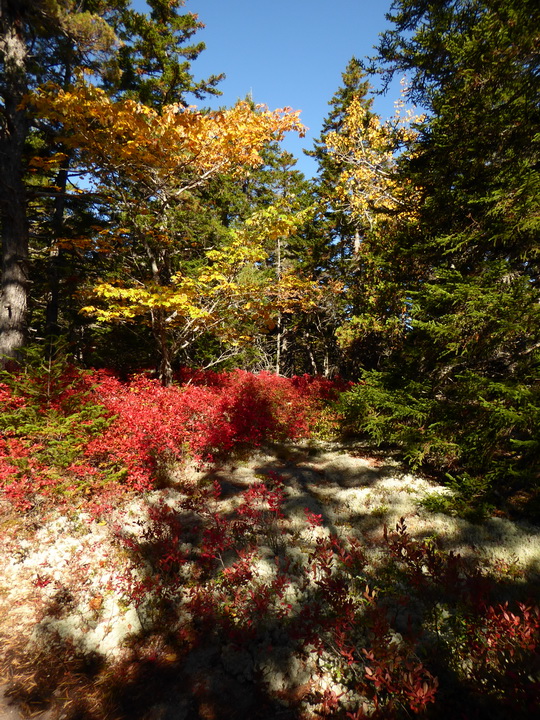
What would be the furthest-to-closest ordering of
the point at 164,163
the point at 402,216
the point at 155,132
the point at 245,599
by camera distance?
the point at 402,216
the point at 164,163
the point at 155,132
the point at 245,599

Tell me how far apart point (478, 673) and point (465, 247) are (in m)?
7.11

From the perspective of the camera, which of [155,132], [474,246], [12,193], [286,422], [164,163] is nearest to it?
[474,246]

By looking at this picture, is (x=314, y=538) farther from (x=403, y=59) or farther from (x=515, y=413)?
(x=403, y=59)

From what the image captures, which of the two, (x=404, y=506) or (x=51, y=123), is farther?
(x=51, y=123)

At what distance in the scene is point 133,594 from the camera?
4172 mm

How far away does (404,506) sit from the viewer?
6141 millimetres

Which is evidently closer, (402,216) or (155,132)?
(155,132)

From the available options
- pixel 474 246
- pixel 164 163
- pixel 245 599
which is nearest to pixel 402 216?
pixel 474 246

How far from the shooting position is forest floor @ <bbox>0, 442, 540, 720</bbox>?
3312 millimetres

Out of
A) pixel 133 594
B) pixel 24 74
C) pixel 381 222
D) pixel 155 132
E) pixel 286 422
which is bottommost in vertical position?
pixel 133 594

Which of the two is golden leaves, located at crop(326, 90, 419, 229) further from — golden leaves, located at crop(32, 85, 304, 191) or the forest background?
golden leaves, located at crop(32, 85, 304, 191)

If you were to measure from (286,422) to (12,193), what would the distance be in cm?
1061

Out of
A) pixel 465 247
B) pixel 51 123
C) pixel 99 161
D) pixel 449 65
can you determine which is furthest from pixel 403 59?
pixel 51 123

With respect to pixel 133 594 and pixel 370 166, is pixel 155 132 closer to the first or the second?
pixel 370 166
